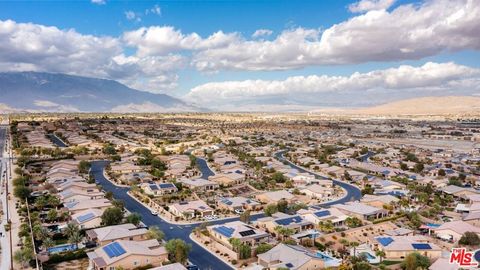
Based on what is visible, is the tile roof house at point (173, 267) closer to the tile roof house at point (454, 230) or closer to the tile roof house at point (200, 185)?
the tile roof house at point (454, 230)

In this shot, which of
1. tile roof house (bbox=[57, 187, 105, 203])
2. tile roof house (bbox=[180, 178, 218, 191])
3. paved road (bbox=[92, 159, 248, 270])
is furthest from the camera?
tile roof house (bbox=[180, 178, 218, 191])

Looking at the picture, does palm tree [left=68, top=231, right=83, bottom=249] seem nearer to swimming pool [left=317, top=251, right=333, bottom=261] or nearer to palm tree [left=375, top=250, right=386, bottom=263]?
swimming pool [left=317, top=251, right=333, bottom=261]

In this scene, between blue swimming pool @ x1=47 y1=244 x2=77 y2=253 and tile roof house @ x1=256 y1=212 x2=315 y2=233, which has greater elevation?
tile roof house @ x1=256 y1=212 x2=315 y2=233

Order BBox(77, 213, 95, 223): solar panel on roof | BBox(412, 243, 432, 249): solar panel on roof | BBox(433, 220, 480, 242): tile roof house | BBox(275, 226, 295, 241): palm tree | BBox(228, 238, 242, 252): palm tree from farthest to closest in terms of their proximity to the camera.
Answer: BBox(77, 213, 95, 223): solar panel on roof → BBox(433, 220, 480, 242): tile roof house → BBox(275, 226, 295, 241): palm tree → BBox(412, 243, 432, 249): solar panel on roof → BBox(228, 238, 242, 252): palm tree

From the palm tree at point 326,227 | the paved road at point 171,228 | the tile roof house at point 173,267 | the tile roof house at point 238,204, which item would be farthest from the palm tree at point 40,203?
the palm tree at point 326,227

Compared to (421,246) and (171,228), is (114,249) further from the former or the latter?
(421,246)

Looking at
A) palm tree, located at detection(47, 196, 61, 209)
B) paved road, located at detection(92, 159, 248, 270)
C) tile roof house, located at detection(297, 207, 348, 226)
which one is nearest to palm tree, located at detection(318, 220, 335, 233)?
tile roof house, located at detection(297, 207, 348, 226)
